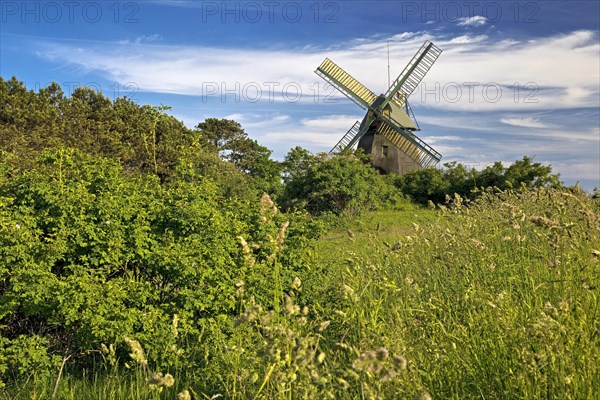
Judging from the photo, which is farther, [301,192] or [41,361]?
[301,192]

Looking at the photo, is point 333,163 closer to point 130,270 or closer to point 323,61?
point 323,61

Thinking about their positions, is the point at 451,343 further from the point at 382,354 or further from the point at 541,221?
the point at 382,354

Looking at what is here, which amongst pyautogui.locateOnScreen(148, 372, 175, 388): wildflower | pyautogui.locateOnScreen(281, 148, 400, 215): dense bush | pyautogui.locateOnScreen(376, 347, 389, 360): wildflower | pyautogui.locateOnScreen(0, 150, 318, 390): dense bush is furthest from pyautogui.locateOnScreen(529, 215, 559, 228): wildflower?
pyautogui.locateOnScreen(281, 148, 400, 215): dense bush

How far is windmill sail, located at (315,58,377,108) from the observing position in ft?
106

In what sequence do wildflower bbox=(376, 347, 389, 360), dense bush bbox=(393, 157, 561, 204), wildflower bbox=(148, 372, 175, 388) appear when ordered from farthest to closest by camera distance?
dense bush bbox=(393, 157, 561, 204)
wildflower bbox=(148, 372, 175, 388)
wildflower bbox=(376, 347, 389, 360)

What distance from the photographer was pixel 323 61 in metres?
32.4

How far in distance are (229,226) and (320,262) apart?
143cm

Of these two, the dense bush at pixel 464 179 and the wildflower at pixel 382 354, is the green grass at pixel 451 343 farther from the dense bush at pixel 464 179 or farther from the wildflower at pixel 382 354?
the dense bush at pixel 464 179

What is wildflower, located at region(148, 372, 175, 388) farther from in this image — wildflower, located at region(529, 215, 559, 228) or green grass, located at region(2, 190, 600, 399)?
wildflower, located at region(529, 215, 559, 228)

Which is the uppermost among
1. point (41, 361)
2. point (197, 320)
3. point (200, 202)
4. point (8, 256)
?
point (200, 202)

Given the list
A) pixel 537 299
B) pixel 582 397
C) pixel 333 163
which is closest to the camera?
pixel 582 397

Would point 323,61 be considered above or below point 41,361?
above

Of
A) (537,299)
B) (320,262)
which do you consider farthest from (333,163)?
(537,299)

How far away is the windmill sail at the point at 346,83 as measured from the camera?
32312 millimetres
